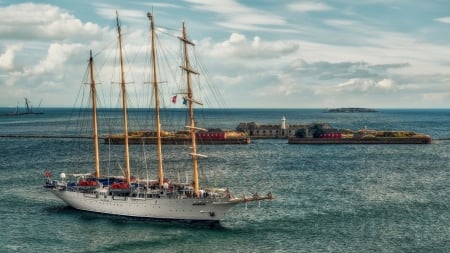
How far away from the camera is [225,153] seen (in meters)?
→ 116

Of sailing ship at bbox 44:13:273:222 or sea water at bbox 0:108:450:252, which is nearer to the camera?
sea water at bbox 0:108:450:252

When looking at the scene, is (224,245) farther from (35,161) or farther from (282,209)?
(35,161)

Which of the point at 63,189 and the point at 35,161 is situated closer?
the point at 63,189

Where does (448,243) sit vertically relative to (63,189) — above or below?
below

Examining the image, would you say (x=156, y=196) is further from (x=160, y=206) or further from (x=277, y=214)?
(x=277, y=214)

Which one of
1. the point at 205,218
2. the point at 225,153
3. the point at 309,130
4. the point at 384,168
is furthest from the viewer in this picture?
the point at 309,130

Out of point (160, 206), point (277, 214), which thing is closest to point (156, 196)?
point (160, 206)

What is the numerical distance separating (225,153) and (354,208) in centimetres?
5876

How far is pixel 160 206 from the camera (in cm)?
5425

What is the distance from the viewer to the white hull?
53062mm

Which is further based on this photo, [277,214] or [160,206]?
[277,214]

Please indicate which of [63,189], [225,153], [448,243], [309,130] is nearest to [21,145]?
[225,153]

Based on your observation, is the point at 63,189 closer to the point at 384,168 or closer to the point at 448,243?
the point at 448,243

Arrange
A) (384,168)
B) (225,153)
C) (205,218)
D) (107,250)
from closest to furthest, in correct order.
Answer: (107,250) → (205,218) → (384,168) → (225,153)
